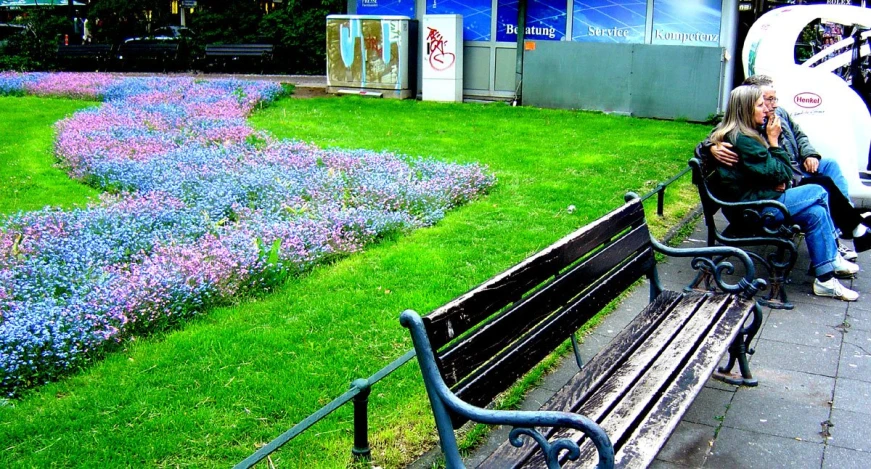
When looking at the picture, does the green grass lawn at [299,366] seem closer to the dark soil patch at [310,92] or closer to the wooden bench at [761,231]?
the wooden bench at [761,231]

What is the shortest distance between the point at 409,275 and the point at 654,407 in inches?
118

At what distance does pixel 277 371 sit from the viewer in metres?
4.68

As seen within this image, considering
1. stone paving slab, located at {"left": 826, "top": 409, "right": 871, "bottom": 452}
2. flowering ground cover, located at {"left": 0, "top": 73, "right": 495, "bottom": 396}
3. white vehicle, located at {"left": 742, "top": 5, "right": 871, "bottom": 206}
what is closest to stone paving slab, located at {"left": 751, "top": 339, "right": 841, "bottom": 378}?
stone paving slab, located at {"left": 826, "top": 409, "right": 871, "bottom": 452}

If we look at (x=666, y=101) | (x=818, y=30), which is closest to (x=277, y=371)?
(x=666, y=101)

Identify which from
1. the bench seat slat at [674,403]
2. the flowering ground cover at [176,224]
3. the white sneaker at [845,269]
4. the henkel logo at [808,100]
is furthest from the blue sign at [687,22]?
the bench seat slat at [674,403]

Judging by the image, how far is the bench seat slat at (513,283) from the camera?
3158mm

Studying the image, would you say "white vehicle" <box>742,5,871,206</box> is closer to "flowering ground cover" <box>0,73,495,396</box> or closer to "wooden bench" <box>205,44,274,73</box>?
"flowering ground cover" <box>0,73,495,396</box>

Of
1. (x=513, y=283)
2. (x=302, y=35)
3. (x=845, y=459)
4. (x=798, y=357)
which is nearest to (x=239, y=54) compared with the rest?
(x=302, y=35)

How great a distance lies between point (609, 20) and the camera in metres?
16.8

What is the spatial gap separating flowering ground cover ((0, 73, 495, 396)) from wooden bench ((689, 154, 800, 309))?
8.36 ft

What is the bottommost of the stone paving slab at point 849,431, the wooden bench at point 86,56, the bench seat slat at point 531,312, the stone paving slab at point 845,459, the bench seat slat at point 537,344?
the stone paving slab at point 845,459

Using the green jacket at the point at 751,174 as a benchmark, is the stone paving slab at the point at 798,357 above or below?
below

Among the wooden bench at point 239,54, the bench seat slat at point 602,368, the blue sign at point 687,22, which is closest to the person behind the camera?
the bench seat slat at point 602,368

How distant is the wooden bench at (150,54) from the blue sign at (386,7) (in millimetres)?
10827
